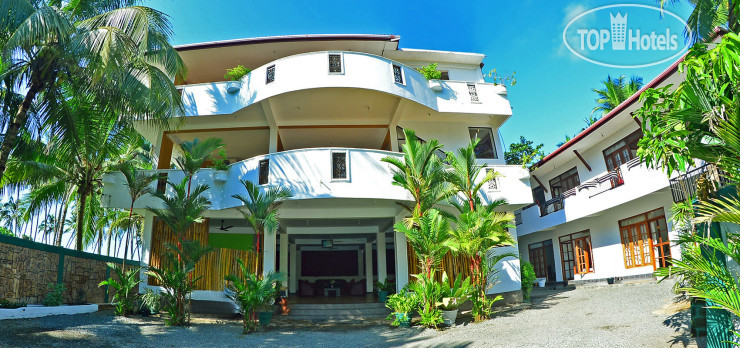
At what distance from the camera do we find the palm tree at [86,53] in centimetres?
923

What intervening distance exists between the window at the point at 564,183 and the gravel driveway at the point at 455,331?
659 centimetres

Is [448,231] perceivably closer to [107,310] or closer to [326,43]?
[326,43]

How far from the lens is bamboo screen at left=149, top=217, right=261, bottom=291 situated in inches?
534

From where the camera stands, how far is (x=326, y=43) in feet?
51.5

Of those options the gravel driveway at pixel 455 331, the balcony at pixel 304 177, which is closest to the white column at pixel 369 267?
the gravel driveway at pixel 455 331

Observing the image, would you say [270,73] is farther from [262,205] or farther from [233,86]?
[262,205]

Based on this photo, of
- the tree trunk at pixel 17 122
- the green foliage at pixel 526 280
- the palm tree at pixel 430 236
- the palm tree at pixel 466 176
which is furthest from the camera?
the green foliage at pixel 526 280

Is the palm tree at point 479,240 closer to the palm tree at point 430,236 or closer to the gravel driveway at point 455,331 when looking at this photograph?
the palm tree at point 430,236

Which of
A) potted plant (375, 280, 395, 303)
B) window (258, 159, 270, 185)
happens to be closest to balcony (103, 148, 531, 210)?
window (258, 159, 270, 185)

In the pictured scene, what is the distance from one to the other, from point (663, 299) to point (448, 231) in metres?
5.22

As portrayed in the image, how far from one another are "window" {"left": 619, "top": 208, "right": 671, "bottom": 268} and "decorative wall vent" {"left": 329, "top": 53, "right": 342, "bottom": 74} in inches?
433

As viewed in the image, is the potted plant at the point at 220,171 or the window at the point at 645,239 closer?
the potted plant at the point at 220,171

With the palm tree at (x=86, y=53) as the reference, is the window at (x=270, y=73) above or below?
above

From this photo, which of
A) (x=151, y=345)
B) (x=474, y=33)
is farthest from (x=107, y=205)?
Answer: (x=474, y=33)
